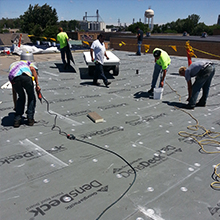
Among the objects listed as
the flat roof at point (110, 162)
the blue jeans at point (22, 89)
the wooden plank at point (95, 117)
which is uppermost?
the blue jeans at point (22, 89)

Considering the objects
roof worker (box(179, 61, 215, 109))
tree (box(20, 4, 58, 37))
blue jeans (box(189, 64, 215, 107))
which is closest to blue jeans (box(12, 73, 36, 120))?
roof worker (box(179, 61, 215, 109))

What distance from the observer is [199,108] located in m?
A: 5.34

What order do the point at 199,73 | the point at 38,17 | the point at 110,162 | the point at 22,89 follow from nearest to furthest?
the point at 110,162
the point at 22,89
the point at 199,73
the point at 38,17

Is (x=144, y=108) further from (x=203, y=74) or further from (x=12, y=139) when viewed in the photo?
(x=12, y=139)

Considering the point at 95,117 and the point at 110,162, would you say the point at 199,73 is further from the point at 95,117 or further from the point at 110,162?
the point at 110,162

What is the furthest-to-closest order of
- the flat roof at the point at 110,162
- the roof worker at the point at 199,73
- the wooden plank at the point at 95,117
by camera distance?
the roof worker at the point at 199,73
the wooden plank at the point at 95,117
the flat roof at the point at 110,162

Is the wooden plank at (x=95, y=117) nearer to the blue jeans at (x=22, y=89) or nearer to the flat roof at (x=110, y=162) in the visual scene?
the flat roof at (x=110, y=162)

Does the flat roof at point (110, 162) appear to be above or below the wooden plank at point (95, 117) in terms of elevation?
below

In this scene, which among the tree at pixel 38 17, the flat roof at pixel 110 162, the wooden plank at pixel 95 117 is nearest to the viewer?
the flat roof at pixel 110 162

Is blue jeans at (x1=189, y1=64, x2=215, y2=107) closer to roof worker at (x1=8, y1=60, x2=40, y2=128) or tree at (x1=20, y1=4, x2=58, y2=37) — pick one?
roof worker at (x1=8, y1=60, x2=40, y2=128)

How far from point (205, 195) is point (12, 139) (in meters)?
3.02

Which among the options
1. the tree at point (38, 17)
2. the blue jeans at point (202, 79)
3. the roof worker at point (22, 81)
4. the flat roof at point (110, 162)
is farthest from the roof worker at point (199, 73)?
the tree at point (38, 17)

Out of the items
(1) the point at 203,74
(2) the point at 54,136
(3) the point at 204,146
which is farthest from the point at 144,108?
(2) the point at 54,136

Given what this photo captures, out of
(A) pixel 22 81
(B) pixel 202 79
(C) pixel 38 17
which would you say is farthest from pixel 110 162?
(C) pixel 38 17
